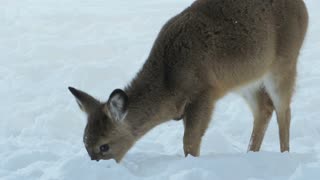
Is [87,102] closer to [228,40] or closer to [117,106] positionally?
[117,106]

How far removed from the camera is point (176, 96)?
24.2 ft

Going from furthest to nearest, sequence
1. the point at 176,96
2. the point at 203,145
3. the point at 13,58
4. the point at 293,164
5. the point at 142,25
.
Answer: the point at 142,25
the point at 13,58
the point at 203,145
the point at 176,96
the point at 293,164

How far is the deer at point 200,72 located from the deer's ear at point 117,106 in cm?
1

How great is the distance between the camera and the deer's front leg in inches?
293

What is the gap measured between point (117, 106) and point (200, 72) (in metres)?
1.17

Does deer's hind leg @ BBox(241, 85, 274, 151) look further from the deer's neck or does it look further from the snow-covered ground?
the deer's neck

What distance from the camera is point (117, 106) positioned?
685 centimetres

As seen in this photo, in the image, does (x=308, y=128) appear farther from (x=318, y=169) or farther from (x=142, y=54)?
(x=142, y=54)

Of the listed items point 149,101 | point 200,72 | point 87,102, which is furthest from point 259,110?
point 87,102

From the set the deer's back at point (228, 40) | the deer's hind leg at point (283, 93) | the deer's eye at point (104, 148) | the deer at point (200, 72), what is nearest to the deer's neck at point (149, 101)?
the deer at point (200, 72)

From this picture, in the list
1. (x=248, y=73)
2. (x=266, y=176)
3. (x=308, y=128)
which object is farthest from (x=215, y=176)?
(x=308, y=128)

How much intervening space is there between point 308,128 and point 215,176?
3793mm

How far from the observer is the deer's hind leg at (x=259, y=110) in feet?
Result: 28.8

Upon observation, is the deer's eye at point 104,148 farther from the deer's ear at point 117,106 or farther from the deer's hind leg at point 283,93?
the deer's hind leg at point 283,93
